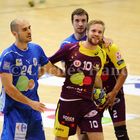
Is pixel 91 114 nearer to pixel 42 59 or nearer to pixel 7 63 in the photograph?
pixel 42 59

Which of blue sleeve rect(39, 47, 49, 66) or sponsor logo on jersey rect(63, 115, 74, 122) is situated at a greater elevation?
blue sleeve rect(39, 47, 49, 66)

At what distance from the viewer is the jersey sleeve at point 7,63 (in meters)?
6.70

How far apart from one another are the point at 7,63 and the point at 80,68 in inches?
37.2

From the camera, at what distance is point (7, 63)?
673cm

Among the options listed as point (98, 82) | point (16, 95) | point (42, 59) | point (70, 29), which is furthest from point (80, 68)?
point (70, 29)

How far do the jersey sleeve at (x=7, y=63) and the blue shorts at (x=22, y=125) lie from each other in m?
0.54

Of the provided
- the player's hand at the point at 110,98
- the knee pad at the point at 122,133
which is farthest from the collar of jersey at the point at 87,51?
the knee pad at the point at 122,133

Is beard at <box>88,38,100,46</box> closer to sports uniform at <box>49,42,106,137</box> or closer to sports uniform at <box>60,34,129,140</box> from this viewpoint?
sports uniform at <box>49,42,106,137</box>

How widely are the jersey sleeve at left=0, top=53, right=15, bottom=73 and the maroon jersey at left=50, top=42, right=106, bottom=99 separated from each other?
0.78m

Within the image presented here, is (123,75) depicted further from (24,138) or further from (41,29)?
(41,29)

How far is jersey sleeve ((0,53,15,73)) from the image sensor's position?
264 inches

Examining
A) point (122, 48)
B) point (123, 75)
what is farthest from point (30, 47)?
point (122, 48)

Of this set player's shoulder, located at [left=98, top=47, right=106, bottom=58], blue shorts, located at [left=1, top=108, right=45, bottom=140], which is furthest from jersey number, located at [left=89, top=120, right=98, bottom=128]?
player's shoulder, located at [left=98, top=47, right=106, bottom=58]

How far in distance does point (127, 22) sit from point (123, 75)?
9900 mm
